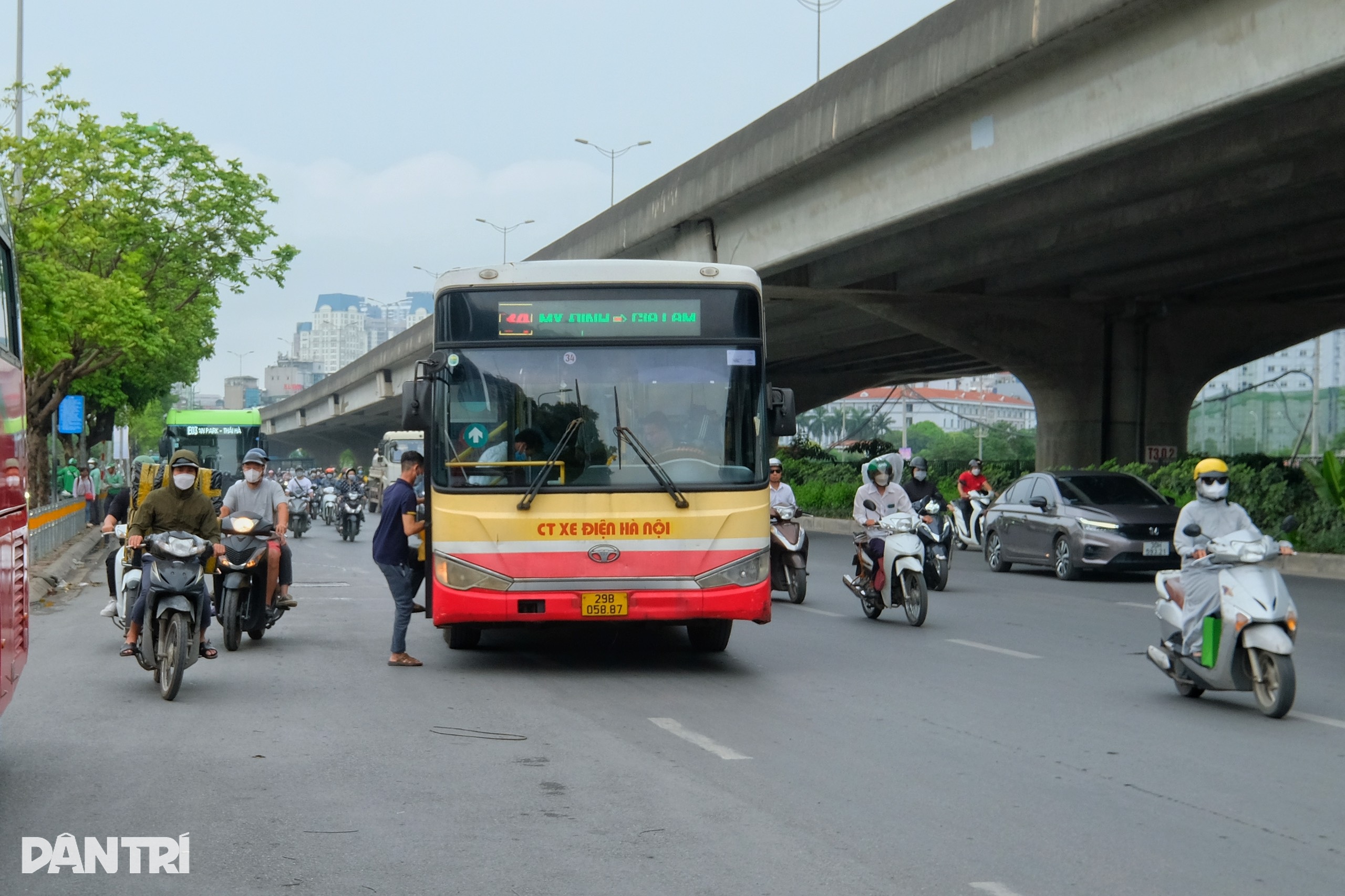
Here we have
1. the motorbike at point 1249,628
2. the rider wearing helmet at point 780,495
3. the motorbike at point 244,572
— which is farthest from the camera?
the rider wearing helmet at point 780,495

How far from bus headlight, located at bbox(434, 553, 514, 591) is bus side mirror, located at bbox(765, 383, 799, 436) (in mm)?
2228

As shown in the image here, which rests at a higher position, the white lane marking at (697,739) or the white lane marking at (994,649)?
the white lane marking at (697,739)

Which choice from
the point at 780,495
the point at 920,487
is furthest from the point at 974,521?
the point at 780,495

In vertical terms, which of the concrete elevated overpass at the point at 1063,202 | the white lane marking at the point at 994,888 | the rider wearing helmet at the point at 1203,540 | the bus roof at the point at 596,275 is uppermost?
the concrete elevated overpass at the point at 1063,202

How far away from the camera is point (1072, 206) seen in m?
23.2

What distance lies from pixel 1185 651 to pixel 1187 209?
15.8m

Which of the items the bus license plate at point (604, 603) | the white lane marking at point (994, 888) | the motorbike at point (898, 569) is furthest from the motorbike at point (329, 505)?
the white lane marking at point (994, 888)

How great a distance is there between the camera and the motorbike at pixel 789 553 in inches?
644

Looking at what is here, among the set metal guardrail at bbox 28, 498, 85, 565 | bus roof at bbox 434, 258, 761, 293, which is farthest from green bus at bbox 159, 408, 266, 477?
bus roof at bbox 434, 258, 761, 293

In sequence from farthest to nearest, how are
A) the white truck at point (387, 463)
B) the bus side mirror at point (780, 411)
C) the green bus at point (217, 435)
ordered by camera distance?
the white truck at point (387, 463), the green bus at point (217, 435), the bus side mirror at point (780, 411)

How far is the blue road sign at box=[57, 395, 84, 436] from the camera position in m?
17.1

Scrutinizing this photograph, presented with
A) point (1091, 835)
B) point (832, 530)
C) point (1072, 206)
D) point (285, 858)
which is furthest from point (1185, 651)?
point (832, 530)

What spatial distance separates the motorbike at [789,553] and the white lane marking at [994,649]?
10.7 ft

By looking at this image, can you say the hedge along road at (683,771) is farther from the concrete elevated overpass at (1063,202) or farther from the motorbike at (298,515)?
the motorbike at (298,515)
